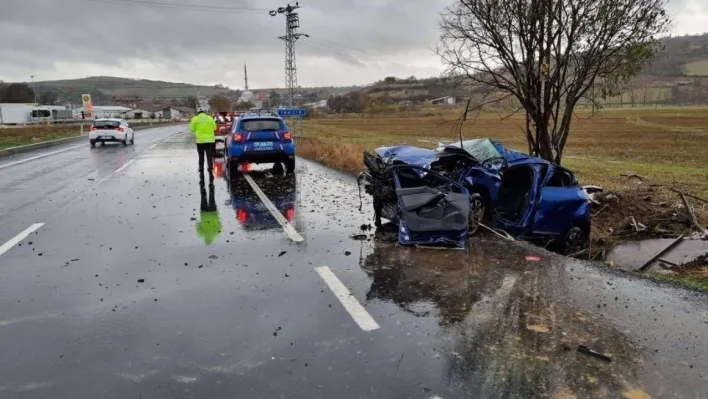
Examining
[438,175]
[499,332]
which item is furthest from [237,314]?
[438,175]

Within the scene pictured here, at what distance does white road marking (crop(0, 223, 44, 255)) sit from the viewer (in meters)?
6.74

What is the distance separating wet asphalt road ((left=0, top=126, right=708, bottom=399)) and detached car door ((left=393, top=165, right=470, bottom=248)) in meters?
0.29

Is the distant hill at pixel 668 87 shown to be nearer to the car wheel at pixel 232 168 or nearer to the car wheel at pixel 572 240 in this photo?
the car wheel at pixel 232 168

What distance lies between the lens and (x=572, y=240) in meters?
8.11

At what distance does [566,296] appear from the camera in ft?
17.1

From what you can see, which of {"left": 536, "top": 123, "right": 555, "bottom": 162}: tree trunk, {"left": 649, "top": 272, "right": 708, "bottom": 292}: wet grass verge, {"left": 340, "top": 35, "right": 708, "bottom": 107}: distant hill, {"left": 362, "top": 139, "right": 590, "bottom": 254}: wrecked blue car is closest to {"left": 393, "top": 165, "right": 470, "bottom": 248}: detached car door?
{"left": 362, "top": 139, "right": 590, "bottom": 254}: wrecked blue car

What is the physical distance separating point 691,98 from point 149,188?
164 m

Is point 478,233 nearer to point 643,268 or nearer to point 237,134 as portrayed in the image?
point 643,268

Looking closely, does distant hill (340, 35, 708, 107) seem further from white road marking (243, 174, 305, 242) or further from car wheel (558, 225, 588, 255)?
car wheel (558, 225, 588, 255)

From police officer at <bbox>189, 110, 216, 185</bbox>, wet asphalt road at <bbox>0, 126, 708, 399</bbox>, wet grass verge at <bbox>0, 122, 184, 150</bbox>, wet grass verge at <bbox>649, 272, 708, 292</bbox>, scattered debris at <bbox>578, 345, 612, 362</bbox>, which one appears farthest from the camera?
wet grass verge at <bbox>0, 122, 184, 150</bbox>

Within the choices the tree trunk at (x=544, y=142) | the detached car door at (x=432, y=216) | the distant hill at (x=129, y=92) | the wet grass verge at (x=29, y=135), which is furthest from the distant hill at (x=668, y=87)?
the detached car door at (x=432, y=216)

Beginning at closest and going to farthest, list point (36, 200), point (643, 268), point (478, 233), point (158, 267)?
point (158, 267)
point (643, 268)
point (478, 233)
point (36, 200)

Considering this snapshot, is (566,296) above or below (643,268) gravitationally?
above

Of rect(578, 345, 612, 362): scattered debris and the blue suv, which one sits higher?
the blue suv
